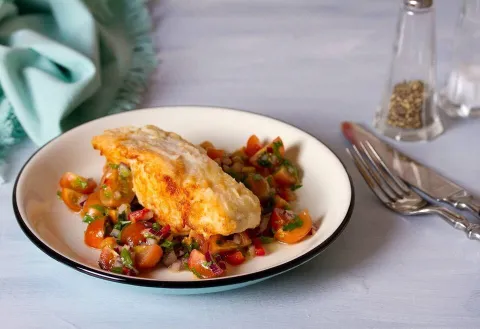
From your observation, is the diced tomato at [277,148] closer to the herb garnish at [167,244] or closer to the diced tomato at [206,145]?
the diced tomato at [206,145]

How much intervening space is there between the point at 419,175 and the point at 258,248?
645 mm

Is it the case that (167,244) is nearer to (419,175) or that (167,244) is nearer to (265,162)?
(265,162)

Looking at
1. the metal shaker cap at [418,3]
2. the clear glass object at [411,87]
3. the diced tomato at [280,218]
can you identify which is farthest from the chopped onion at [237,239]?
the metal shaker cap at [418,3]

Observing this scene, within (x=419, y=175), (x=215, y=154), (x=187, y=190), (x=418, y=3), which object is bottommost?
(x=419, y=175)

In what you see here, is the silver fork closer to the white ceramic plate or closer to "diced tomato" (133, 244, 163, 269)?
the white ceramic plate

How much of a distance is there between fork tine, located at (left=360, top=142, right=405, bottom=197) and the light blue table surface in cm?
7

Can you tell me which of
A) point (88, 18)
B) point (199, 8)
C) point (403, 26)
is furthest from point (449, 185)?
point (199, 8)

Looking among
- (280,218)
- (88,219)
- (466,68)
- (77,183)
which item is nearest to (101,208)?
(88,219)

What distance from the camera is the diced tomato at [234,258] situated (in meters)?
1.72

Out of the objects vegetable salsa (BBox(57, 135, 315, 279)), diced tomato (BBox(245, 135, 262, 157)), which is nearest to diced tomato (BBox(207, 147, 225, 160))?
vegetable salsa (BBox(57, 135, 315, 279))

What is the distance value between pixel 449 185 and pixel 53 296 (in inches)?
44.5

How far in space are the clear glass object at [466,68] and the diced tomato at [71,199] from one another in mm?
1380

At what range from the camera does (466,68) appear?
2.62 metres

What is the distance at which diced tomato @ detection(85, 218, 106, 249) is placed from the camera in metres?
1.81
